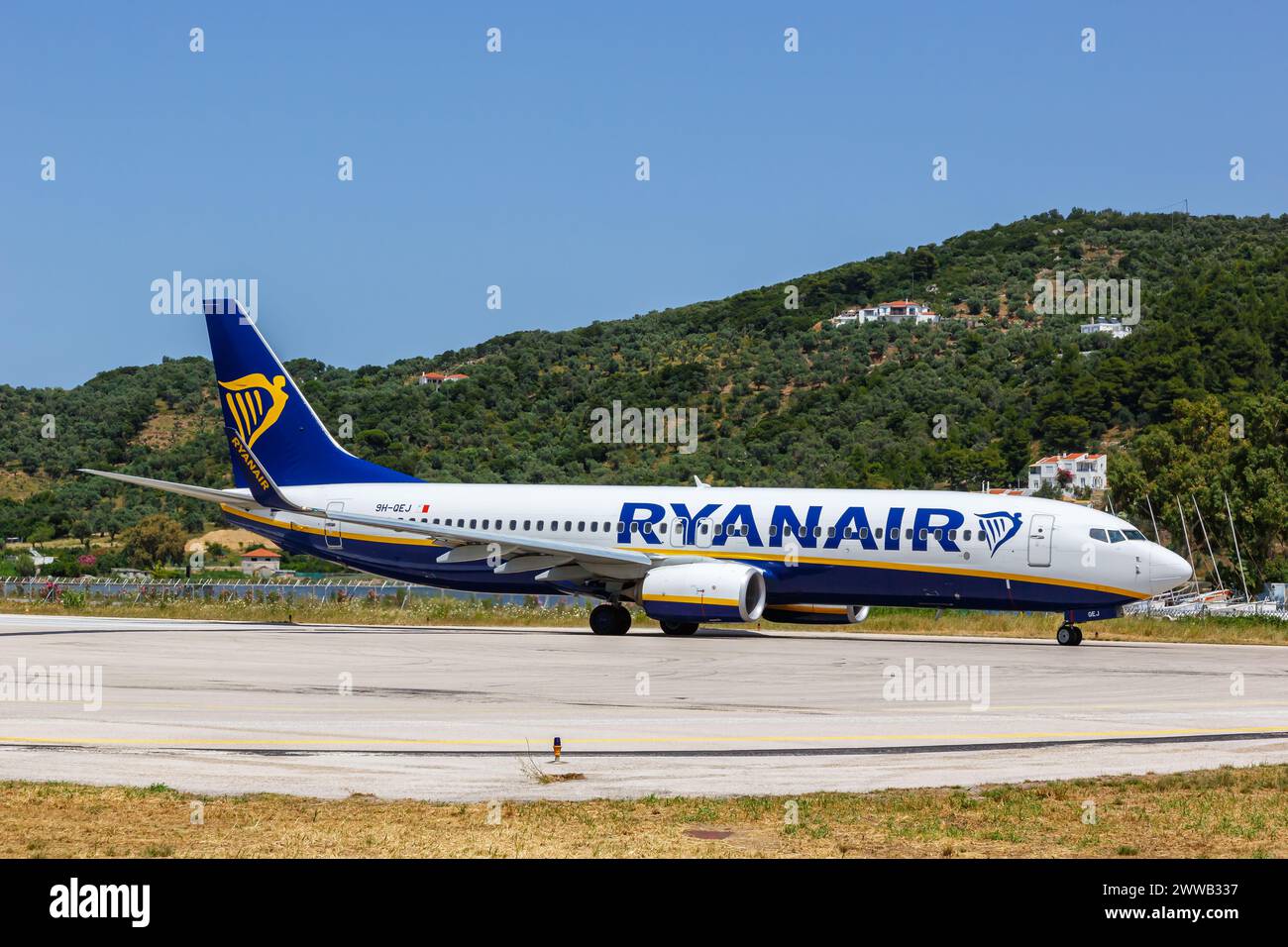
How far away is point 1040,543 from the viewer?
114ft

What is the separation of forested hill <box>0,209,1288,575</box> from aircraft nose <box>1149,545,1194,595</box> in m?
51.0

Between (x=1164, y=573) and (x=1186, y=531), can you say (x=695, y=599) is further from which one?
(x=1186, y=531)

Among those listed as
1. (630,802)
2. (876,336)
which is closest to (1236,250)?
(876,336)

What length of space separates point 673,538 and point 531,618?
24.4 feet

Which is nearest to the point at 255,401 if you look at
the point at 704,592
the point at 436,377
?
the point at 704,592

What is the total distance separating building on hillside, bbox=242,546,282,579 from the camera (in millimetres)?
96963

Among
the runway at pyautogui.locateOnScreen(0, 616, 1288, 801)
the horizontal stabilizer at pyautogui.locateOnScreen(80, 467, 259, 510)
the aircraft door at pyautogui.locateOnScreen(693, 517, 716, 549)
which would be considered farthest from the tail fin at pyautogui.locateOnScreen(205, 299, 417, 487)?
the runway at pyautogui.locateOnScreen(0, 616, 1288, 801)

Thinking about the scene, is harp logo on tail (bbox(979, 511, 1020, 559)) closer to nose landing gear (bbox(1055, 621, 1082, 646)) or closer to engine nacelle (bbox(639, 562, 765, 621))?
nose landing gear (bbox(1055, 621, 1082, 646))

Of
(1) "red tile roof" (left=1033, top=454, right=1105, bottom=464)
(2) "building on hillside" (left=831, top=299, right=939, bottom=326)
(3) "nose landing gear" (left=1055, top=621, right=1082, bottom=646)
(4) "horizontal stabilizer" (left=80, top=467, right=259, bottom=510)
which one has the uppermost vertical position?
(2) "building on hillside" (left=831, top=299, right=939, bottom=326)

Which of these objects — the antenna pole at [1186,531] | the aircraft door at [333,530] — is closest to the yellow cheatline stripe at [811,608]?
the aircraft door at [333,530]

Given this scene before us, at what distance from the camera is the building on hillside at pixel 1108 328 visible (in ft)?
458

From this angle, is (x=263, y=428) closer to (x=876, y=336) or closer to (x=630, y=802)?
(x=630, y=802)

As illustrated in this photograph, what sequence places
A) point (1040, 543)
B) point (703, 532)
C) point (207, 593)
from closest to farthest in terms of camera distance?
point (1040, 543) < point (703, 532) < point (207, 593)
